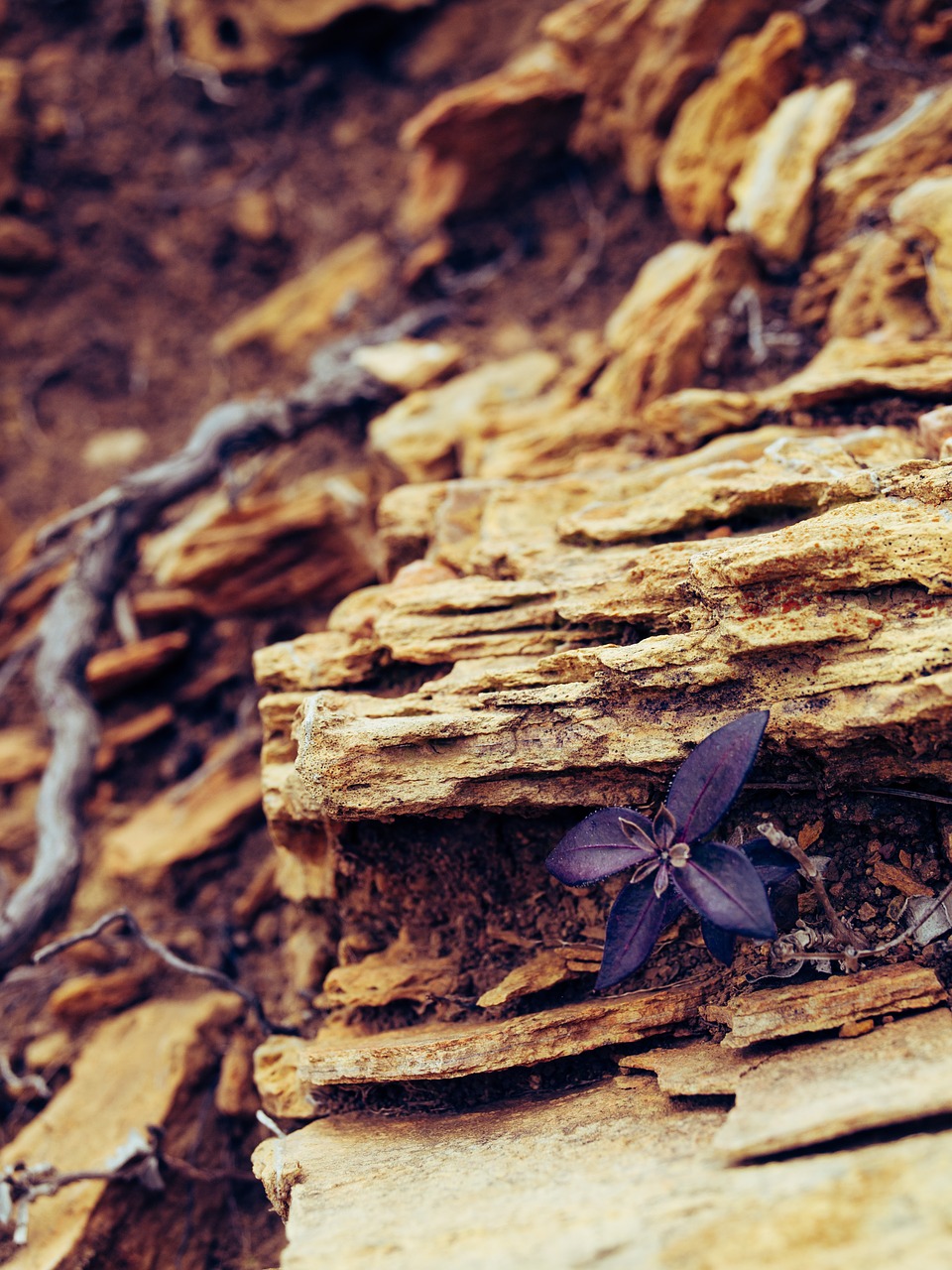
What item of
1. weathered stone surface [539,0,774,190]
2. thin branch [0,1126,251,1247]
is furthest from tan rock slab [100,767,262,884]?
weathered stone surface [539,0,774,190]

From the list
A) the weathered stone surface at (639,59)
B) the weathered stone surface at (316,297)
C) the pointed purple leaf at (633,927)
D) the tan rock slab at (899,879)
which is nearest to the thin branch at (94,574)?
the weathered stone surface at (316,297)

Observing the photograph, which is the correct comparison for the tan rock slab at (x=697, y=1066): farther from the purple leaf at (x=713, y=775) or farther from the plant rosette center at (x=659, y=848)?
the purple leaf at (x=713, y=775)

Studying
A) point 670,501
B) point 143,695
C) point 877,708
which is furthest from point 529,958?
point 143,695

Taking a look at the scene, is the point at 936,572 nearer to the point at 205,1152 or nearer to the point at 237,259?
the point at 205,1152

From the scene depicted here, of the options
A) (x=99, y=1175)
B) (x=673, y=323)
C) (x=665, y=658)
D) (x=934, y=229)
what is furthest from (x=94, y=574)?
(x=934, y=229)

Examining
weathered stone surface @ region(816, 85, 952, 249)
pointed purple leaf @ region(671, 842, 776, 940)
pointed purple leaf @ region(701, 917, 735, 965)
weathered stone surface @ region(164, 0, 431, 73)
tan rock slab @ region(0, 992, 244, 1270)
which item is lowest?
tan rock slab @ region(0, 992, 244, 1270)

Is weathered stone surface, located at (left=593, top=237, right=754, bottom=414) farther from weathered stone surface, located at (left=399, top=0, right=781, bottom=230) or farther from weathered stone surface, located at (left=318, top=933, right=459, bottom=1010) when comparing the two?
weathered stone surface, located at (left=318, top=933, right=459, bottom=1010)
